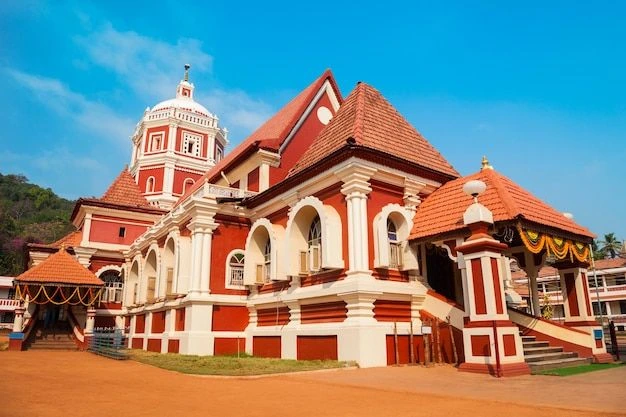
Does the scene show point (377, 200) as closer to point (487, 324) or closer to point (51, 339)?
point (487, 324)

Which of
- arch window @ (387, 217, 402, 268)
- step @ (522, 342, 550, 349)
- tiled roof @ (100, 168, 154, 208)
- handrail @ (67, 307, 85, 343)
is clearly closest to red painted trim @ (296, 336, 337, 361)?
arch window @ (387, 217, 402, 268)

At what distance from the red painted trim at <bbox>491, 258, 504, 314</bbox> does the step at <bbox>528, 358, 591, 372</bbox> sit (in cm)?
144

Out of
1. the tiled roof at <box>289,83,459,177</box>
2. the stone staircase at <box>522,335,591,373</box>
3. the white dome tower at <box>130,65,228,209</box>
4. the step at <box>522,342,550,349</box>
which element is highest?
the white dome tower at <box>130,65,228,209</box>

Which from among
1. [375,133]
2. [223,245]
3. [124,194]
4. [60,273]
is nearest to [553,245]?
[375,133]

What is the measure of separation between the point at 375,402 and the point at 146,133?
96.5 ft

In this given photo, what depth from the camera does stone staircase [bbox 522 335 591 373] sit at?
31.4 feet

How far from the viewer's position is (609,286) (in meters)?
44.4

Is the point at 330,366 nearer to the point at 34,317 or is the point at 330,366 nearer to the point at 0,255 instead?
the point at 34,317

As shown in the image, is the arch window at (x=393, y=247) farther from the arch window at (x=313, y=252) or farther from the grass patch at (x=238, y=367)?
the grass patch at (x=238, y=367)

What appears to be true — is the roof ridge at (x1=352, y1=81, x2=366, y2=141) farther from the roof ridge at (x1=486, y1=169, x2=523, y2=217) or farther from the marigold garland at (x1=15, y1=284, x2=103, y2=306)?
the marigold garland at (x1=15, y1=284, x2=103, y2=306)

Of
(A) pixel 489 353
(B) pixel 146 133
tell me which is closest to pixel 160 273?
(A) pixel 489 353

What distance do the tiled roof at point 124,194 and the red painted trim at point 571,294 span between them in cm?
2146

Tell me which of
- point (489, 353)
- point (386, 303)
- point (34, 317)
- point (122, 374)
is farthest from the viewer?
point (34, 317)

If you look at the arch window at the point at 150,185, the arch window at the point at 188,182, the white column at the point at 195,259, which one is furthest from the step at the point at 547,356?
the arch window at the point at 150,185
